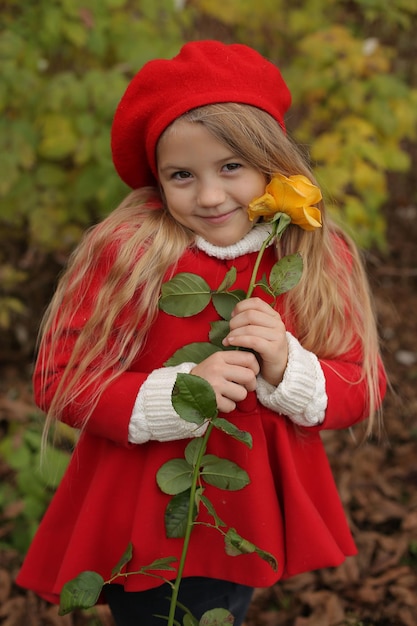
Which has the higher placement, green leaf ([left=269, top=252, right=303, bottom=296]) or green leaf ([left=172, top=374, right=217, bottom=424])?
green leaf ([left=269, top=252, right=303, bottom=296])

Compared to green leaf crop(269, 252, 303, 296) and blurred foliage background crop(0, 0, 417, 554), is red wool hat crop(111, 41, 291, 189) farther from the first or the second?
blurred foliage background crop(0, 0, 417, 554)

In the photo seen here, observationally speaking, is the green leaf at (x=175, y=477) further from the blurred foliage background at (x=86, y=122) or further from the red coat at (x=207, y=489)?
the blurred foliage background at (x=86, y=122)

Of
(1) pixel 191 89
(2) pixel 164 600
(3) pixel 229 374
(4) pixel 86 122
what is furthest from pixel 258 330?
(4) pixel 86 122

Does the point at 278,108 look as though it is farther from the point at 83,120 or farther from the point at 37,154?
the point at 37,154

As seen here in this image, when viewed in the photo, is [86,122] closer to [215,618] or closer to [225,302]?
[225,302]

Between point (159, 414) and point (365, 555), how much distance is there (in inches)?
61.6

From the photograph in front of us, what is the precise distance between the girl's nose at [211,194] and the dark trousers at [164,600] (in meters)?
0.79

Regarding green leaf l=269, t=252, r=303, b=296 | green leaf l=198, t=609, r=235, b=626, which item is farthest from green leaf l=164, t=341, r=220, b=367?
green leaf l=198, t=609, r=235, b=626

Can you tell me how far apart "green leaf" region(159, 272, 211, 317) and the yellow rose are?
18 centimetres

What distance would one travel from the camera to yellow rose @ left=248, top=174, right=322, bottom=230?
51.9 inches

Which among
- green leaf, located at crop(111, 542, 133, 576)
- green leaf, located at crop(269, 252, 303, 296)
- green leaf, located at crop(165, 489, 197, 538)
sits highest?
green leaf, located at crop(269, 252, 303, 296)

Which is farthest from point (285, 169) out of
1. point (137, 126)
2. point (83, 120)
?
point (83, 120)

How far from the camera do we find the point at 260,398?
1.47 meters

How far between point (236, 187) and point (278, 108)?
0.71 feet
